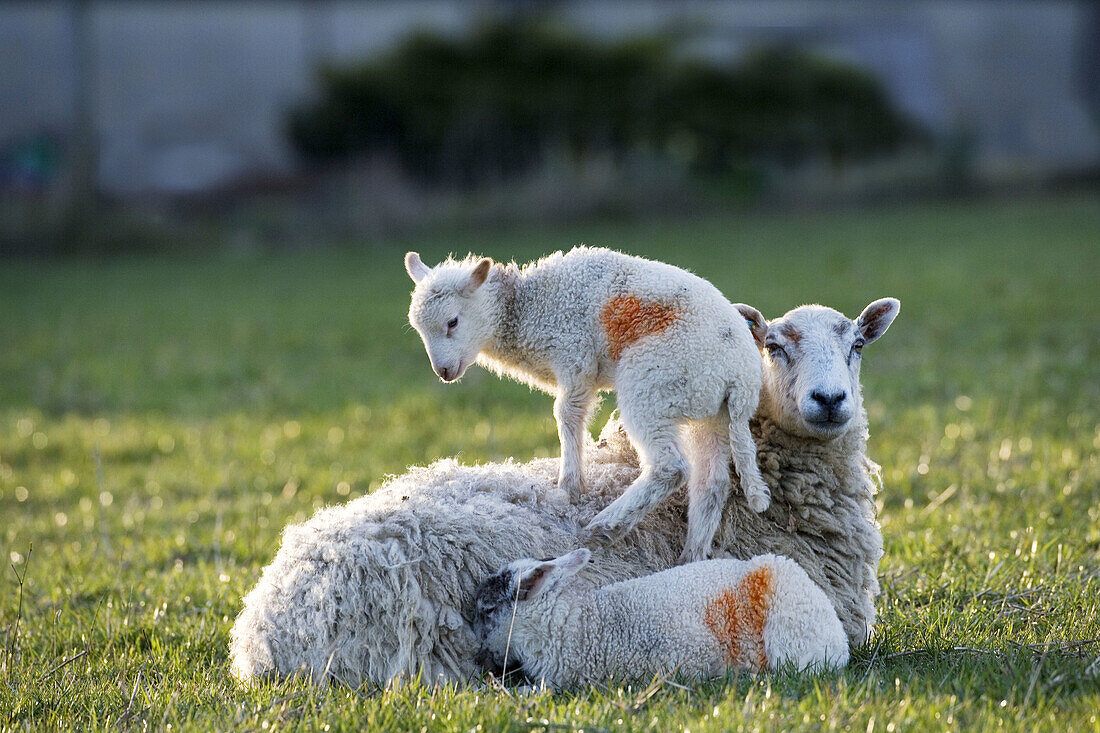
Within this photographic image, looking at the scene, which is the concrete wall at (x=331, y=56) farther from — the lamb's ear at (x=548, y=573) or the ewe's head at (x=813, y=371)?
the lamb's ear at (x=548, y=573)

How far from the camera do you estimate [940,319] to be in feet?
38.5

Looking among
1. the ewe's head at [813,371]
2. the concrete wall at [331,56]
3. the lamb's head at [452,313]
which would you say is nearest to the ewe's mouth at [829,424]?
the ewe's head at [813,371]

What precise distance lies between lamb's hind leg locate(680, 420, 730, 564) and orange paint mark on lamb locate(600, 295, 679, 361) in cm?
38

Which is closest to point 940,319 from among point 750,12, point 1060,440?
point 1060,440

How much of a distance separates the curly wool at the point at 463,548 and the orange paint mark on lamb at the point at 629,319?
59cm

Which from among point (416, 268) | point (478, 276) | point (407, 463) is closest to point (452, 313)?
point (478, 276)

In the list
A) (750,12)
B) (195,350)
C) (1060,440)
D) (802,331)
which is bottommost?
(195,350)

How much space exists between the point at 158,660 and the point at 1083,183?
22485 millimetres

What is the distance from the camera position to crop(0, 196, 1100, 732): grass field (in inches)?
133

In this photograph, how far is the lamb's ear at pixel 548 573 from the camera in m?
3.58

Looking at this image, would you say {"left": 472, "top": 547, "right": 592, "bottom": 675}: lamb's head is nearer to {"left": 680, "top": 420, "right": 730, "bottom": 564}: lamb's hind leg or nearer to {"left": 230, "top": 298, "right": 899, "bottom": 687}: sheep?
{"left": 230, "top": 298, "right": 899, "bottom": 687}: sheep

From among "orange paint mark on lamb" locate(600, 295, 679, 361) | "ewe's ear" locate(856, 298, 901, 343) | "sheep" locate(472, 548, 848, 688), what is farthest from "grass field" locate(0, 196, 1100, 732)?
"orange paint mark on lamb" locate(600, 295, 679, 361)

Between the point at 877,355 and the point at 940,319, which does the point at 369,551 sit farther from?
the point at 940,319

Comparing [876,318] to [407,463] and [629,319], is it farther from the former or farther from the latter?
[407,463]
